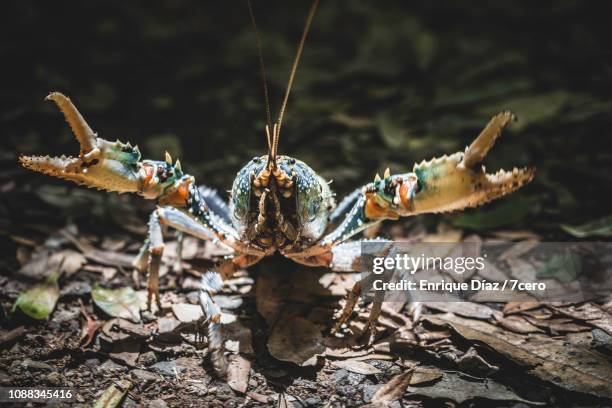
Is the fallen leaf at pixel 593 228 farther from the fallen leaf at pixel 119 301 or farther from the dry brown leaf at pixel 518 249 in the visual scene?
the fallen leaf at pixel 119 301

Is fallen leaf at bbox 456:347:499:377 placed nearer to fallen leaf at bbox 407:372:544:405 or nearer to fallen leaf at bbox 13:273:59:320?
fallen leaf at bbox 407:372:544:405

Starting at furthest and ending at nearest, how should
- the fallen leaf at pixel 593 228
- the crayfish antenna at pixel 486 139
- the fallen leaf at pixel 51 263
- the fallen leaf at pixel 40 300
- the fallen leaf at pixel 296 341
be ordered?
1. the fallen leaf at pixel 593 228
2. the fallen leaf at pixel 51 263
3. the fallen leaf at pixel 40 300
4. the fallen leaf at pixel 296 341
5. the crayfish antenna at pixel 486 139

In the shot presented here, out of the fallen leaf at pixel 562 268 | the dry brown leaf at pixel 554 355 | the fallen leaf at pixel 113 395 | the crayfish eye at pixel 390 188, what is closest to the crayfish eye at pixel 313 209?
the crayfish eye at pixel 390 188

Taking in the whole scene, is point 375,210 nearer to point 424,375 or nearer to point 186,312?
point 424,375

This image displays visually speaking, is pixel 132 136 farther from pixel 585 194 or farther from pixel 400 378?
pixel 585 194

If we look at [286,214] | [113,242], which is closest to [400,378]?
[286,214]
